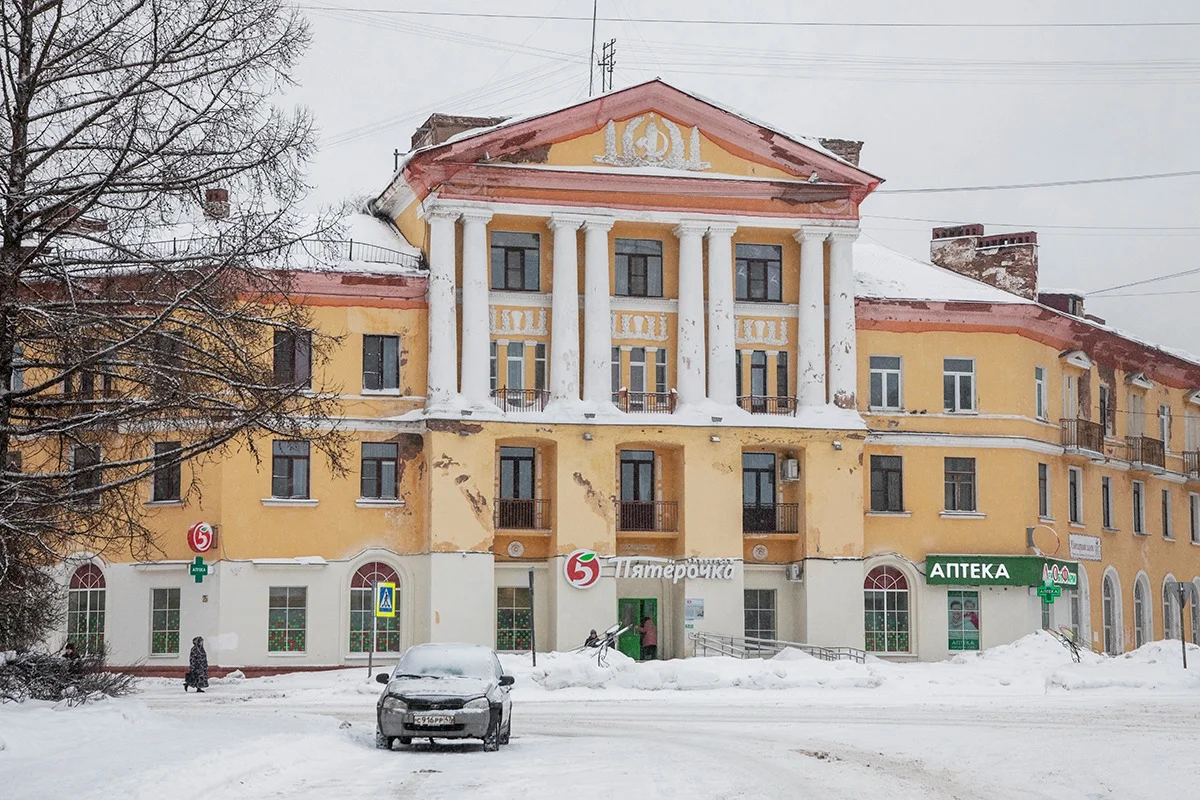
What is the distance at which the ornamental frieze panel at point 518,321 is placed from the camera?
164 ft

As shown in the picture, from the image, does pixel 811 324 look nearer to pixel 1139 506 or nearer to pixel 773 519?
pixel 773 519

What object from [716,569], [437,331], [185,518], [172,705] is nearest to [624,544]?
[716,569]

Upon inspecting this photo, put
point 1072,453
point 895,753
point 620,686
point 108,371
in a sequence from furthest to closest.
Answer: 1. point 1072,453
2. point 620,686
3. point 895,753
4. point 108,371

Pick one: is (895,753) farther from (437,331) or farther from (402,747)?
(437,331)

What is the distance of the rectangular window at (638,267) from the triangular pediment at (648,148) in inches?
86.9

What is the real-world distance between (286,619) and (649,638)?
10036mm

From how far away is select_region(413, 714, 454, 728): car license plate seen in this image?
24422 millimetres

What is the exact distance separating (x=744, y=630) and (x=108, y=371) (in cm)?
3271

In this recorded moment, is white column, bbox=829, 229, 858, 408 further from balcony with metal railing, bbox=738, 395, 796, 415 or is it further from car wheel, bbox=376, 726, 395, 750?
car wheel, bbox=376, 726, 395, 750

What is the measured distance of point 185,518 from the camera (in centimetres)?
4809

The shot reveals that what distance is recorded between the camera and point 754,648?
50688 millimetres

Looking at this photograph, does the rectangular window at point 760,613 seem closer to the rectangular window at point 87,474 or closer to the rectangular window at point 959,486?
the rectangular window at point 959,486

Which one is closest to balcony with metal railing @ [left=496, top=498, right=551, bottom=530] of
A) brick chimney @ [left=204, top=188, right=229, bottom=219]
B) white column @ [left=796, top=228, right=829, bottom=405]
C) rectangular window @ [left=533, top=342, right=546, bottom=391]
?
rectangular window @ [left=533, top=342, right=546, bottom=391]

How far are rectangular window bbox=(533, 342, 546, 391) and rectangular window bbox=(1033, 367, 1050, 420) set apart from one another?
618 inches
